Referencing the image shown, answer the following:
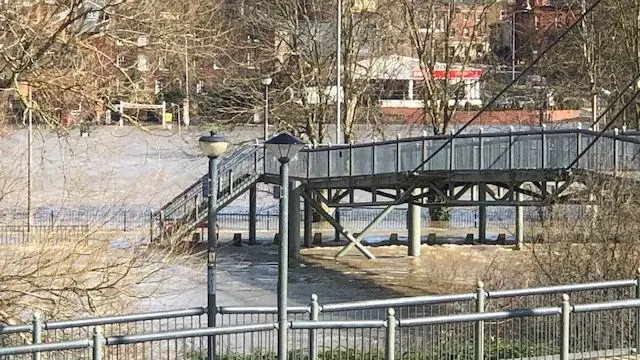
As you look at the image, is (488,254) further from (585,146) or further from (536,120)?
(536,120)

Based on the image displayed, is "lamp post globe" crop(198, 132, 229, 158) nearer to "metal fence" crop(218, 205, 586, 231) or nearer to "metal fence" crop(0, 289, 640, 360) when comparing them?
"metal fence" crop(0, 289, 640, 360)

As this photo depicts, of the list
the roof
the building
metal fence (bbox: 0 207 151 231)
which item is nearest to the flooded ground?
metal fence (bbox: 0 207 151 231)

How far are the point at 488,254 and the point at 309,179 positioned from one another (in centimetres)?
742

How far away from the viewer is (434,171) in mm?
35469

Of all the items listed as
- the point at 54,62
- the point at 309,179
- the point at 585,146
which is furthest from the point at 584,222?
the point at 309,179

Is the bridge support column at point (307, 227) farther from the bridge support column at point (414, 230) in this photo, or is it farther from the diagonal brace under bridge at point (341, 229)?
the bridge support column at point (414, 230)

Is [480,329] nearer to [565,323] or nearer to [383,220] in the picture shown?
[565,323]

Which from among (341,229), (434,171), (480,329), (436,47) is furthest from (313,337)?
(436,47)

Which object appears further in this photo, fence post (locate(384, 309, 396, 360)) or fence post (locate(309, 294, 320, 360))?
fence post (locate(309, 294, 320, 360))

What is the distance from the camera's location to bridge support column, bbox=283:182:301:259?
41594mm

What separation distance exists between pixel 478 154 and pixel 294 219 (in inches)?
373

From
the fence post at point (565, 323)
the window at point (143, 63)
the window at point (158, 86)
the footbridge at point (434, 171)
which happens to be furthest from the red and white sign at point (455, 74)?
the fence post at point (565, 323)

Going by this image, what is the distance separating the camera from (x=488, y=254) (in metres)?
42.2

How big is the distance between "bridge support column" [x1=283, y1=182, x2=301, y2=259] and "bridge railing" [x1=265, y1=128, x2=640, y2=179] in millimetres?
671
